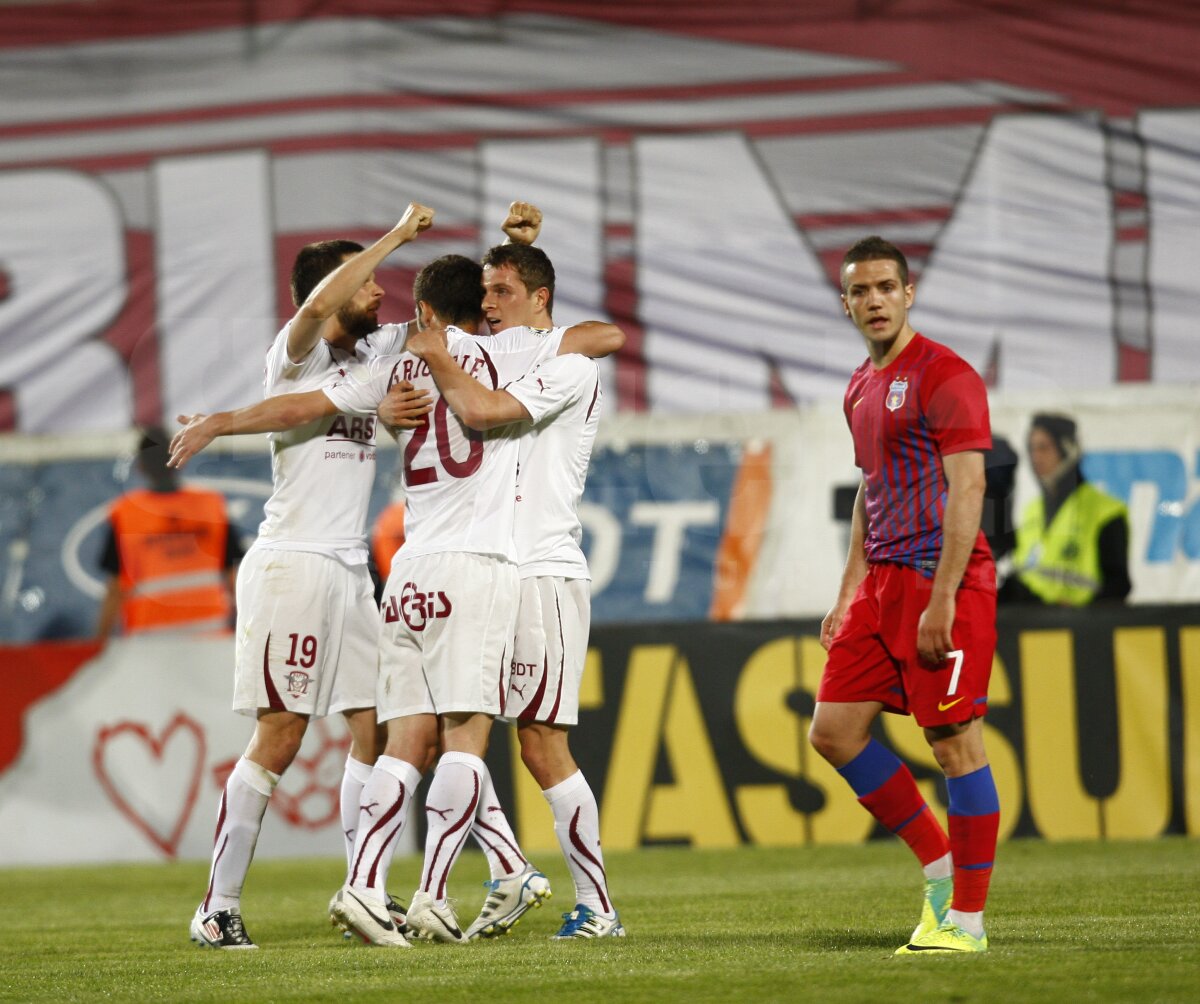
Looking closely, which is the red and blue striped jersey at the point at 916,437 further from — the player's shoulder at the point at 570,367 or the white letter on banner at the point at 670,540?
the white letter on banner at the point at 670,540

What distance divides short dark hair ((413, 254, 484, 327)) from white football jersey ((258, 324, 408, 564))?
12.5 inches

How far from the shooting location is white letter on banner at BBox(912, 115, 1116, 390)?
10.8 metres

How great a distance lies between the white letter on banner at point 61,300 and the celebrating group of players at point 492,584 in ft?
21.0

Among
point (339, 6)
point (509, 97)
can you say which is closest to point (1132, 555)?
point (509, 97)

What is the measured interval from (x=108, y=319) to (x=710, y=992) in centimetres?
891

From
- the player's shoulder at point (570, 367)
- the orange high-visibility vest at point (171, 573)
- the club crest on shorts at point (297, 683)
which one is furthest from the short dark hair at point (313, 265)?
the orange high-visibility vest at point (171, 573)

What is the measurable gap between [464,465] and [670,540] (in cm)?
517

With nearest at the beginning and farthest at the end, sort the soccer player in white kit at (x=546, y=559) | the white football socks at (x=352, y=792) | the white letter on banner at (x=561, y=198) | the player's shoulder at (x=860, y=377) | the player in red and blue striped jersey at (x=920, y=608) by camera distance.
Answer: the player in red and blue striped jersey at (x=920, y=608) < the player's shoulder at (x=860, y=377) < the soccer player in white kit at (x=546, y=559) < the white football socks at (x=352, y=792) < the white letter on banner at (x=561, y=198)

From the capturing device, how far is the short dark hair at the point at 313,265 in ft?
18.5

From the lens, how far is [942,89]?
11289 mm

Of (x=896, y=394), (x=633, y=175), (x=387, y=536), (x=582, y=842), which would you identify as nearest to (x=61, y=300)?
(x=387, y=536)

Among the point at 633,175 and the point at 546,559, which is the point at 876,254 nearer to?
the point at 546,559

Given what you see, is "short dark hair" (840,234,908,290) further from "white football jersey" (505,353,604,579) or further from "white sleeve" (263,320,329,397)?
"white sleeve" (263,320,329,397)

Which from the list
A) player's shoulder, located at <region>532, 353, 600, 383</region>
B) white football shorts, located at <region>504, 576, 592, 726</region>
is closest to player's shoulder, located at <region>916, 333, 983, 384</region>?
player's shoulder, located at <region>532, 353, 600, 383</region>
